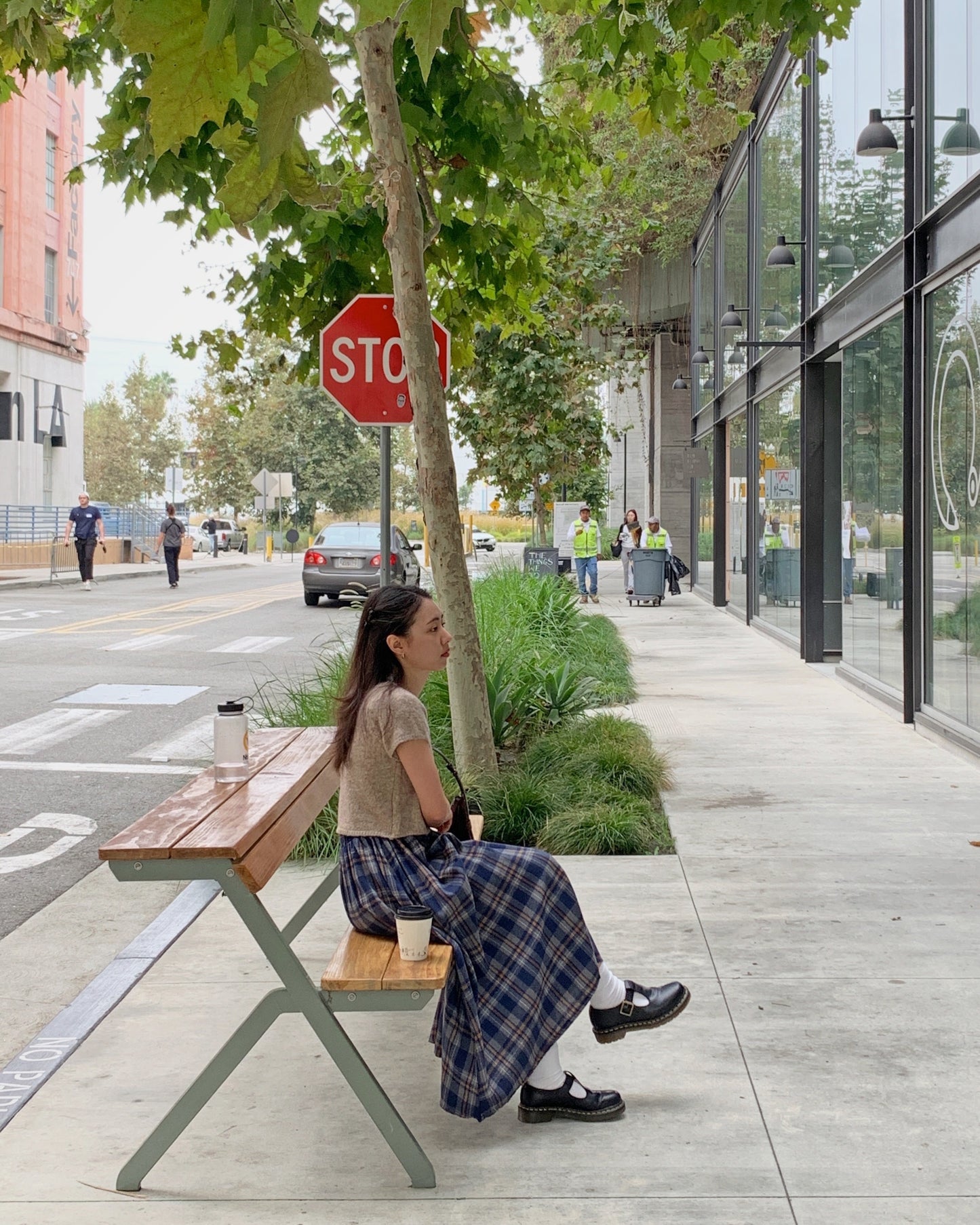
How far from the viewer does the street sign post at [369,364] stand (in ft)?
27.1

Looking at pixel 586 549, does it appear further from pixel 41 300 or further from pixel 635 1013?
pixel 41 300

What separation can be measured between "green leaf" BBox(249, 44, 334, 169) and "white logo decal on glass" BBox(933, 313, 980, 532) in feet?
23.3

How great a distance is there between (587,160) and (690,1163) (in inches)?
348

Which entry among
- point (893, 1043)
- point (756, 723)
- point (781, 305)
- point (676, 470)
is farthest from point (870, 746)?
point (676, 470)

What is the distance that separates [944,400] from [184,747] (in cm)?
592

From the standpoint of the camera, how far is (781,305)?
18328mm

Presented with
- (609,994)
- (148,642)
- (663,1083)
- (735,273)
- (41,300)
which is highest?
(41,300)

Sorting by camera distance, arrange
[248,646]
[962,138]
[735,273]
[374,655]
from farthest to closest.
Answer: [735,273]
[248,646]
[962,138]
[374,655]

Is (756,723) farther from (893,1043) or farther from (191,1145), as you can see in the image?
(191,1145)

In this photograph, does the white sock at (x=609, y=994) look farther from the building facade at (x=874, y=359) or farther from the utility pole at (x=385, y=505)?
the building facade at (x=874, y=359)

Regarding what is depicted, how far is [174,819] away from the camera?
3891mm

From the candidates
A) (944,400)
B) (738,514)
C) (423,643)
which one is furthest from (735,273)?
(423,643)

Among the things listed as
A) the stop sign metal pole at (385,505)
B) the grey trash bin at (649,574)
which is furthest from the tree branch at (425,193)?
the grey trash bin at (649,574)

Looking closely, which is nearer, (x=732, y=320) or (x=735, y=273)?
(x=732, y=320)
